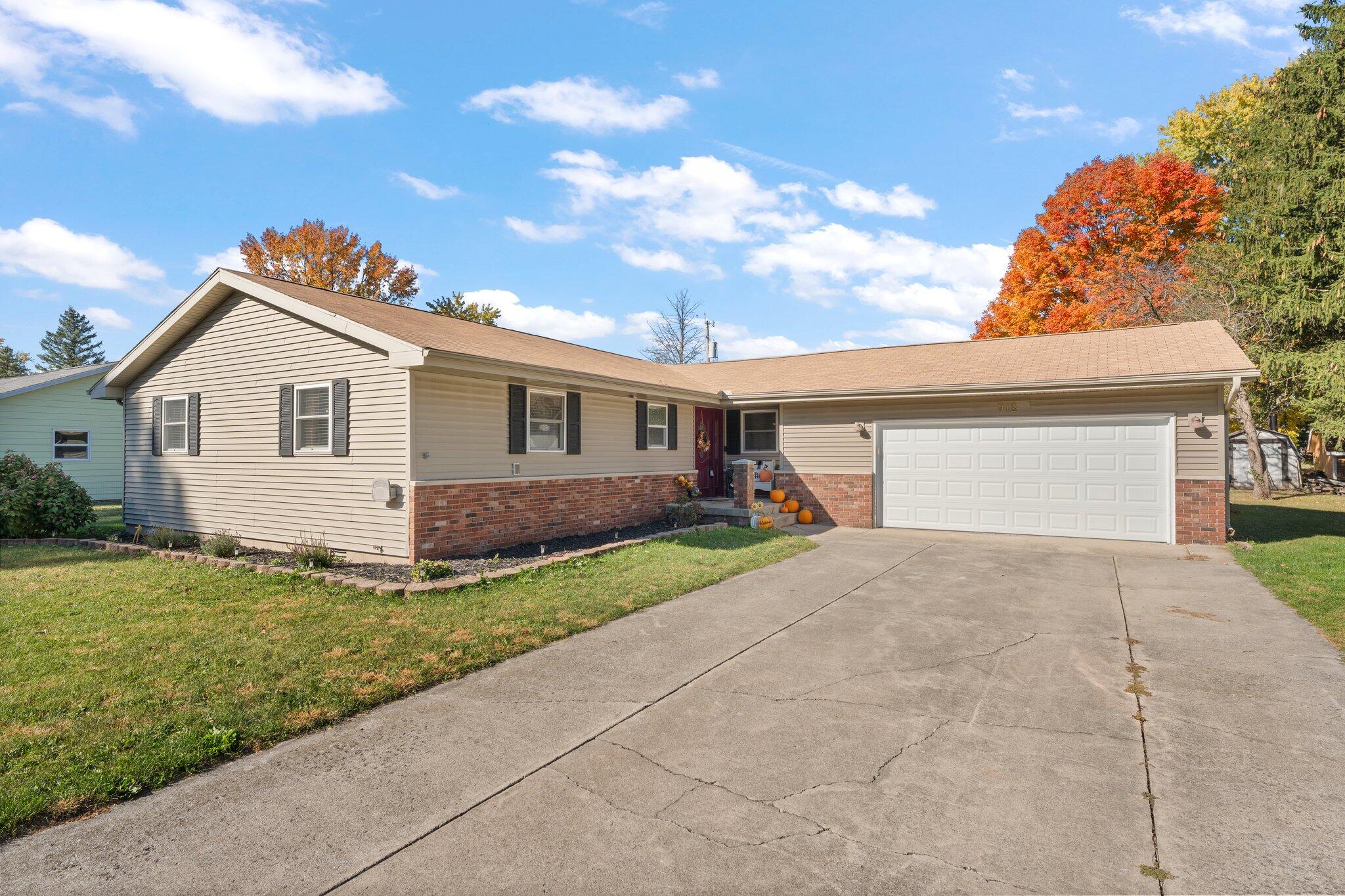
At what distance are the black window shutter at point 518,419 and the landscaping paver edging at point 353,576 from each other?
193 centimetres

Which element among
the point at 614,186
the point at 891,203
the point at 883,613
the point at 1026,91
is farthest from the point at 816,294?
the point at 883,613

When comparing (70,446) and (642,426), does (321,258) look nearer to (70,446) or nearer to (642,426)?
(70,446)

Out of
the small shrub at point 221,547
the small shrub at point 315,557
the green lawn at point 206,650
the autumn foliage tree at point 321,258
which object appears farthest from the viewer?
the autumn foliage tree at point 321,258

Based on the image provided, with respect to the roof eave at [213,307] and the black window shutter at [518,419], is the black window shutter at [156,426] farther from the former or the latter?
the black window shutter at [518,419]

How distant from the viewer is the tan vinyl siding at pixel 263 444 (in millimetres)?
9273

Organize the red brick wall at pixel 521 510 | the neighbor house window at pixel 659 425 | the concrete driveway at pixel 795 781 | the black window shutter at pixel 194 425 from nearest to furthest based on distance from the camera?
the concrete driveway at pixel 795 781 < the red brick wall at pixel 521 510 < the black window shutter at pixel 194 425 < the neighbor house window at pixel 659 425

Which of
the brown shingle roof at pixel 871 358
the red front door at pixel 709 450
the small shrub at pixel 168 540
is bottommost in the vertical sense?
the small shrub at pixel 168 540

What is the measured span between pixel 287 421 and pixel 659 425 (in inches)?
274

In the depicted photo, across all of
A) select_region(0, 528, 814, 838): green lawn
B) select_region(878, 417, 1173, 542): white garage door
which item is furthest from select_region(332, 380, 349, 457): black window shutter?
select_region(878, 417, 1173, 542): white garage door

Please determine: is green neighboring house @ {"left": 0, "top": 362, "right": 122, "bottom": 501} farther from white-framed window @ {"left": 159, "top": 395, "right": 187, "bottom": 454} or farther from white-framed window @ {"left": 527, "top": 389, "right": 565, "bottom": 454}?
white-framed window @ {"left": 527, "top": 389, "right": 565, "bottom": 454}

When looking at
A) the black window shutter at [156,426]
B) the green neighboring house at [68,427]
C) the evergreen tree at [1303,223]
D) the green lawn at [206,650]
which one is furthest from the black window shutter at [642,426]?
the evergreen tree at [1303,223]

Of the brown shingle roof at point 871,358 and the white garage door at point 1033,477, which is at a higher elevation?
the brown shingle roof at point 871,358

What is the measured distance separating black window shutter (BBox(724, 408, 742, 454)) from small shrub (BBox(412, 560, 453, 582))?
368 inches

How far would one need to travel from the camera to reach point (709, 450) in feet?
52.1
